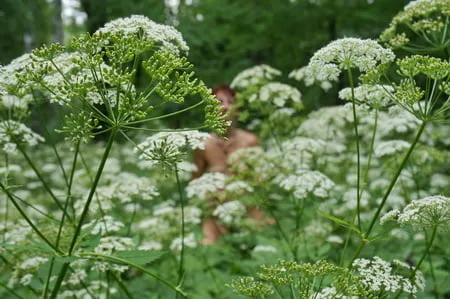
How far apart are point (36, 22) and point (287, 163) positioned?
29.3 feet

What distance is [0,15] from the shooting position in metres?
12.7

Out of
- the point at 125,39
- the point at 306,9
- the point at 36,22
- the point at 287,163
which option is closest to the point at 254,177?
the point at 287,163

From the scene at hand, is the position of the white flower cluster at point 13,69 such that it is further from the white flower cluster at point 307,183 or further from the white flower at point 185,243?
the white flower at point 185,243

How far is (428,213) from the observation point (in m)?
2.66

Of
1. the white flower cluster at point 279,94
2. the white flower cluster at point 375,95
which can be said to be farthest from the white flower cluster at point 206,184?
the white flower cluster at point 375,95

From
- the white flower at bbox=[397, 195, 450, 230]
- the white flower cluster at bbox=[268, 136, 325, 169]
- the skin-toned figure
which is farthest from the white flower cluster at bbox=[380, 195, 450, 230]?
the skin-toned figure

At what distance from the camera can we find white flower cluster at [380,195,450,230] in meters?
2.61

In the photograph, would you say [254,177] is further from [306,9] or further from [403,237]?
[306,9]

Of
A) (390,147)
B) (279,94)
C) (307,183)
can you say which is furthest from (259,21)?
(307,183)

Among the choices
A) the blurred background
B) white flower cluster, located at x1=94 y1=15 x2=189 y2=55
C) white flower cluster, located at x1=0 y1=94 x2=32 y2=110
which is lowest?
white flower cluster, located at x1=0 y1=94 x2=32 y2=110

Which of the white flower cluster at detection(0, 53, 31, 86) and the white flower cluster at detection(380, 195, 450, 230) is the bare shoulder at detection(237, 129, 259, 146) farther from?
the white flower cluster at detection(380, 195, 450, 230)

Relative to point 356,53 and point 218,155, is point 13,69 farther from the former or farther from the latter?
point 218,155

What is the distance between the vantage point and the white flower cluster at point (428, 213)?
8.55 ft

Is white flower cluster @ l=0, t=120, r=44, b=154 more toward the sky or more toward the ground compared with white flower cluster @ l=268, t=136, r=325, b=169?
more toward the sky
